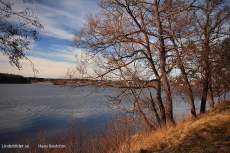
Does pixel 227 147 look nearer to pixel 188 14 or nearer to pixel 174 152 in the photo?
pixel 174 152

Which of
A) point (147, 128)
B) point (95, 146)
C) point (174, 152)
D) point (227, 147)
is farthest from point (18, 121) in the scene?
point (227, 147)

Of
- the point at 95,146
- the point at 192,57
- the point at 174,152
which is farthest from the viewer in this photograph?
the point at 95,146

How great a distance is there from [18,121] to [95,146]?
36.0 ft

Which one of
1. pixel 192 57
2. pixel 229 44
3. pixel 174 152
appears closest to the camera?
pixel 174 152

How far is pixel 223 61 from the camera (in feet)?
30.1

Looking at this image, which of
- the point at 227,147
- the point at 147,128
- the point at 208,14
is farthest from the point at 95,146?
the point at 208,14

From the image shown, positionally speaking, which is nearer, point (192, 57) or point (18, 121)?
point (192, 57)

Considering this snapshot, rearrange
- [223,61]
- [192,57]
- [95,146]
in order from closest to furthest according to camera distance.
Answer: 1. [192,57]
2. [95,146]
3. [223,61]

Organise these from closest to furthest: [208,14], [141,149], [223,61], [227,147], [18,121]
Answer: [227,147] → [141,149] → [223,61] → [208,14] → [18,121]

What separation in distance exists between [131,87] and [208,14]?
682cm

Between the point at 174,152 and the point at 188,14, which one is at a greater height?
the point at 188,14

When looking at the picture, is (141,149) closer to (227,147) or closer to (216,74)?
(227,147)

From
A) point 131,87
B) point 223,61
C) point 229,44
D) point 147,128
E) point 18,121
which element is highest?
point 229,44

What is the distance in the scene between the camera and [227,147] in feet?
13.5
